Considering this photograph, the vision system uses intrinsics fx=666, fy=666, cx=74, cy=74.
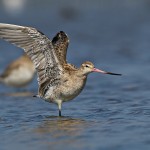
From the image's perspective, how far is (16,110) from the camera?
35.5ft

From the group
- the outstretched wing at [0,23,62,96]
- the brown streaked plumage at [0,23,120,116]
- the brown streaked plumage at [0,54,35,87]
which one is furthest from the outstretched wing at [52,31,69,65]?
the brown streaked plumage at [0,54,35,87]

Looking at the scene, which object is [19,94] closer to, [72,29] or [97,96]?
[97,96]

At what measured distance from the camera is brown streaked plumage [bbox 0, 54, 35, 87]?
13961mm

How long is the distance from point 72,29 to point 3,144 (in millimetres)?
15063

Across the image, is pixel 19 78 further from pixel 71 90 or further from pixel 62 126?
pixel 62 126

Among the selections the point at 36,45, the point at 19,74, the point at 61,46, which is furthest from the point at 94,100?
the point at 19,74

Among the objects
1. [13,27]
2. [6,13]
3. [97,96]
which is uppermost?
[6,13]

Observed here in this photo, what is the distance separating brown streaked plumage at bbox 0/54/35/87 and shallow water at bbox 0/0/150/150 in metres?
0.19

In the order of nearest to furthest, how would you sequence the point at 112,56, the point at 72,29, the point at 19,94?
the point at 19,94
the point at 112,56
the point at 72,29

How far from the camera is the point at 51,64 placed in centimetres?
1002

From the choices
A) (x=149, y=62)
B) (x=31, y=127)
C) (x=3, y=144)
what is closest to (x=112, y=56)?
(x=149, y=62)

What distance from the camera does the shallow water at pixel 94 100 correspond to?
8289 millimetres

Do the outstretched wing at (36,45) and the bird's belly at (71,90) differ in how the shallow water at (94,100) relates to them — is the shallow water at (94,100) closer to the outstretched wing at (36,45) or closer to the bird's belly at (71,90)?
the bird's belly at (71,90)

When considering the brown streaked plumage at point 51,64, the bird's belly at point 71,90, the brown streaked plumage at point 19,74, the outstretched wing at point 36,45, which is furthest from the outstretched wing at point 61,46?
the brown streaked plumage at point 19,74
